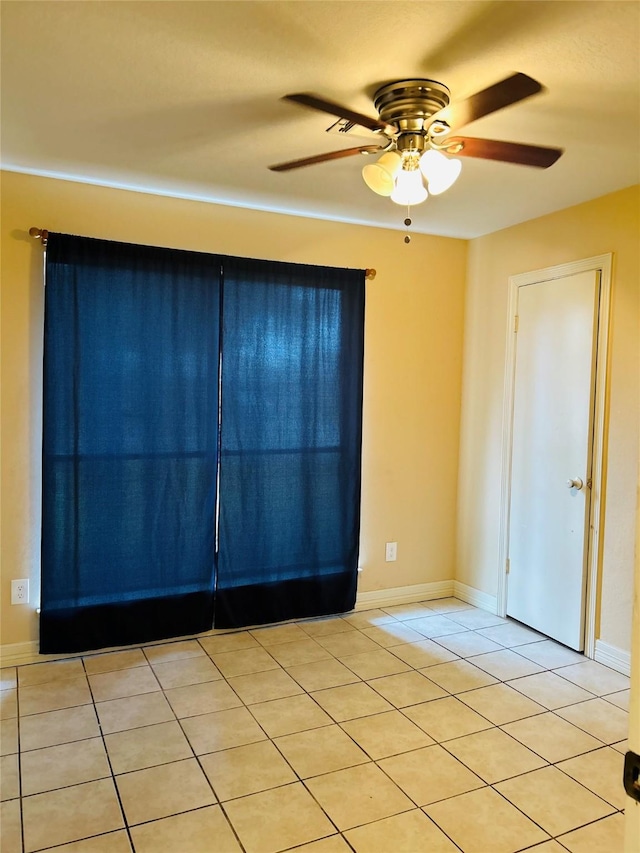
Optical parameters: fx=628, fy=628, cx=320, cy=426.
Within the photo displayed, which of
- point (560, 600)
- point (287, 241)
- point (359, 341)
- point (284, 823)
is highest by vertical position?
point (287, 241)

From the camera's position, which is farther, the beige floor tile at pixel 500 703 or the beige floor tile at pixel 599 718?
the beige floor tile at pixel 500 703

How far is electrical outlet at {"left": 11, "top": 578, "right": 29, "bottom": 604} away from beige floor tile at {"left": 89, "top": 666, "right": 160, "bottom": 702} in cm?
52

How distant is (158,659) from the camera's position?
321cm

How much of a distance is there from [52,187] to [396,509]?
2.69 m

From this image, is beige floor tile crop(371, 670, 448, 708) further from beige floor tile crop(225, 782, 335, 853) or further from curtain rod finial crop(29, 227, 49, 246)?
curtain rod finial crop(29, 227, 49, 246)

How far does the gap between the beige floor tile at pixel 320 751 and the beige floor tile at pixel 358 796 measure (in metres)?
0.04

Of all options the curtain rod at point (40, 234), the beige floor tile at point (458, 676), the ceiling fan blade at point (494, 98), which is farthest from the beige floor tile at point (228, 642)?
the ceiling fan blade at point (494, 98)

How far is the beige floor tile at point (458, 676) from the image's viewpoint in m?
3.00

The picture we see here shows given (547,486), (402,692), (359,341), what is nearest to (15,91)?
(359,341)

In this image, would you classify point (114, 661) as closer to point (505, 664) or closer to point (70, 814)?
point (70, 814)

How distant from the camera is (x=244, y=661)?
10.5 feet

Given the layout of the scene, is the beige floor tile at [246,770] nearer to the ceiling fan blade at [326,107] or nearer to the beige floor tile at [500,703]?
the beige floor tile at [500,703]

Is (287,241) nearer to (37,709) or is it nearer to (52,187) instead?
(52,187)

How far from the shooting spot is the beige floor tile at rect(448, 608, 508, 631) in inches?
148
